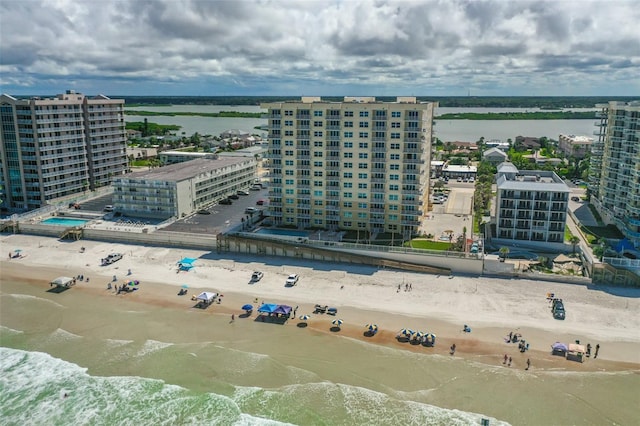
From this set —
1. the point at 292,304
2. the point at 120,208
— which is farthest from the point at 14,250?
the point at 292,304

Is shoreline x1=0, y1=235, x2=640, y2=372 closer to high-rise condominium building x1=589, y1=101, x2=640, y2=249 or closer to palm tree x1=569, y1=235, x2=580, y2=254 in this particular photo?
palm tree x1=569, y1=235, x2=580, y2=254

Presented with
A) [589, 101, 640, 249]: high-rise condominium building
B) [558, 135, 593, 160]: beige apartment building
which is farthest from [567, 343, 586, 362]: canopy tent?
[558, 135, 593, 160]: beige apartment building

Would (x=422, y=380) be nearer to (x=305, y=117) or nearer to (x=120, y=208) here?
(x=305, y=117)

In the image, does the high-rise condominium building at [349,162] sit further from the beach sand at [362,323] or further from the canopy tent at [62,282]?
the canopy tent at [62,282]

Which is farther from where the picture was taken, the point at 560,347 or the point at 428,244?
the point at 428,244

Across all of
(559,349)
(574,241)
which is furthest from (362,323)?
(574,241)

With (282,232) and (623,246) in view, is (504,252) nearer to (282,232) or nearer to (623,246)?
(623,246)
